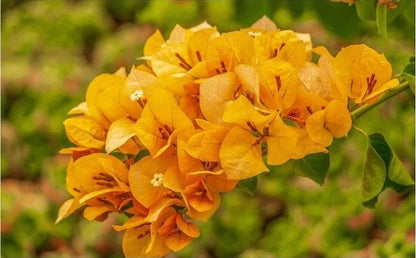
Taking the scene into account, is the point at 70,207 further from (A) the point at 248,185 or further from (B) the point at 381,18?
(B) the point at 381,18

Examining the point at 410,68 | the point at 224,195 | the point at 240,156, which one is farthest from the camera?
the point at 224,195

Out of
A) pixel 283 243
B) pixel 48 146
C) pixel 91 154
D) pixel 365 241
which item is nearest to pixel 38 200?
pixel 48 146

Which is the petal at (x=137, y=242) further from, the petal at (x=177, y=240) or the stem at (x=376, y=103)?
the stem at (x=376, y=103)

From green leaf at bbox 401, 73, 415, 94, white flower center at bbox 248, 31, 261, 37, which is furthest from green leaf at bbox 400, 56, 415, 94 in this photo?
white flower center at bbox 248, 31, 261, 37

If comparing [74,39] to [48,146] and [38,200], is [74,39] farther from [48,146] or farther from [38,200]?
[38,200]

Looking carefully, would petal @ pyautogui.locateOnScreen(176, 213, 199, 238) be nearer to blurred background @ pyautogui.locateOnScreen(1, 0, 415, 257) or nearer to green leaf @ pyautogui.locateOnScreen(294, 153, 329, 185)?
green leaf @ pyautogui.locateOnScreen(294, 153, 329, 185)

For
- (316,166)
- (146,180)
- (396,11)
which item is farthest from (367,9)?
(146,180)
